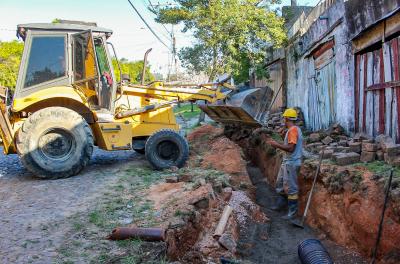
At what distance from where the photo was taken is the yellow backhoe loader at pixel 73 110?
794 cm

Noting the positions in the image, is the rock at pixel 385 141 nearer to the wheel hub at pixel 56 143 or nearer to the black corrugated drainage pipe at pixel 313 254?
the black corrugated drainage pipe at pixel 313 254

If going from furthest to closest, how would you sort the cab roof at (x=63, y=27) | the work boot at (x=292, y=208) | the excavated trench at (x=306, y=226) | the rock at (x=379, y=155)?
1. the cab roof at (x=63, y=27)
2. the work boot at (x=292, y=208)
3. the rock at (x=379, y=155)
4. the excavated trench at (x=306, y=226)

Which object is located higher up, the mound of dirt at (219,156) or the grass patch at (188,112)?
the grass patch at (188,112)

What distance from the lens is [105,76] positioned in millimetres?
8758

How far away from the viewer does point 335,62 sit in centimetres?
955

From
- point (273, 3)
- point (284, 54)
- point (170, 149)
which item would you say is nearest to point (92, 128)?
point (170, 149)

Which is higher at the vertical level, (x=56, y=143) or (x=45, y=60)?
(x=45, y=60)

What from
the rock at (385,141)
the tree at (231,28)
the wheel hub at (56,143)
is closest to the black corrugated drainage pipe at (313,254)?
the rock at (385,141)

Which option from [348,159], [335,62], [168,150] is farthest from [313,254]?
[335,62]

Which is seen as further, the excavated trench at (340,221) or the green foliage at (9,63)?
the green foliage at (9,63)

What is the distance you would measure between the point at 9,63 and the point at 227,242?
22855 mm

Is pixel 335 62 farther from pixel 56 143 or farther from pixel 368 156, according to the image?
pixel 56 143

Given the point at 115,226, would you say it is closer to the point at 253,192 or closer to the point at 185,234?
the point at 185,234

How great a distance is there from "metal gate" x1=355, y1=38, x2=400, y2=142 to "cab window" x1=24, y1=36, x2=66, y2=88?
6.15 m
